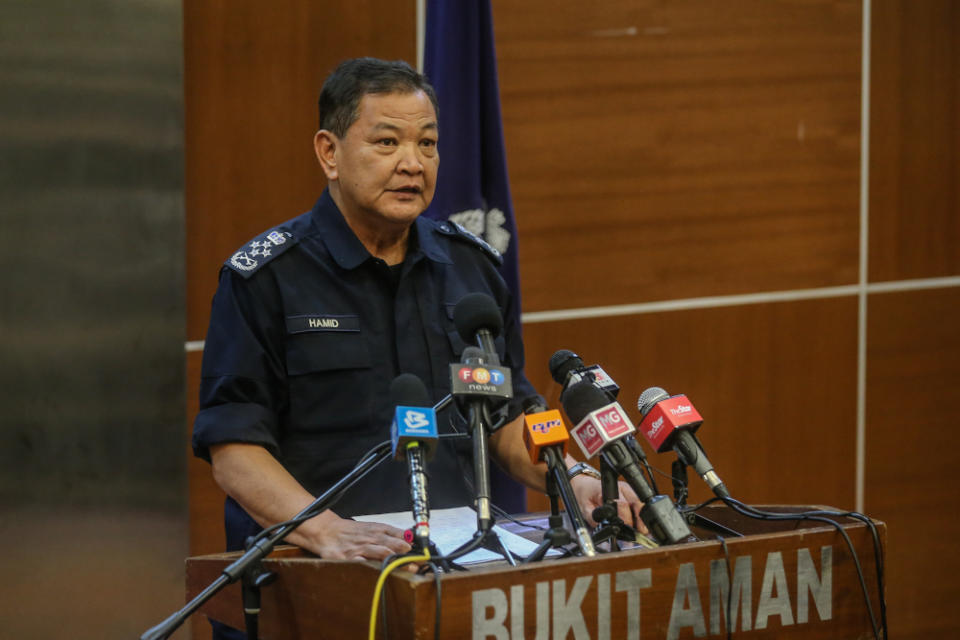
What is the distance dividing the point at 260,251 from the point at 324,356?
0.23 meters

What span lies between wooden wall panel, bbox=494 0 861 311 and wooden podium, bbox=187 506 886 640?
1836 millimetres

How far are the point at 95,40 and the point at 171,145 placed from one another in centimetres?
30

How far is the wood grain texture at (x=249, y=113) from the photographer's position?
113 inches

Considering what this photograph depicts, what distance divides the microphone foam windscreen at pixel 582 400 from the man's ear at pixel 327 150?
82cm

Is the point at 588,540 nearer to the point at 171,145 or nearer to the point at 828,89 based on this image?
the point at 171,145

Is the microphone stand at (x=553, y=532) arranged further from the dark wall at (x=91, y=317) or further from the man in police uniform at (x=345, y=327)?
the dark wall at (x=91, y=317)

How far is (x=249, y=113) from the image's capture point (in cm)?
292

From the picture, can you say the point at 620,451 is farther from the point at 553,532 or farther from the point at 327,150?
the point at 327,150

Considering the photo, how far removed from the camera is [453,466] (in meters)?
2.14

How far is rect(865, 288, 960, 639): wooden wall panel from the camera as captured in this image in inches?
151

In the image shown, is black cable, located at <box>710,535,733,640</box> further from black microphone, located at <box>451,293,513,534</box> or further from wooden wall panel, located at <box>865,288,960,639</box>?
wooden wall panel, located at <box>865,288,960,639</box>

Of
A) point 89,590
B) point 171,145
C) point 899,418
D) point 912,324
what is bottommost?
point 89,590

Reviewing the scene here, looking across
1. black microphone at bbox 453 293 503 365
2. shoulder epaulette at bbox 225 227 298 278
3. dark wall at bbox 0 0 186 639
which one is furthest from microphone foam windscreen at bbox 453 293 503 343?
dark wall at bbox 0 0 186 639

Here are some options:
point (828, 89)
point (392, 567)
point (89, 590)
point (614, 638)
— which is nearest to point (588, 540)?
point (614, 638)
